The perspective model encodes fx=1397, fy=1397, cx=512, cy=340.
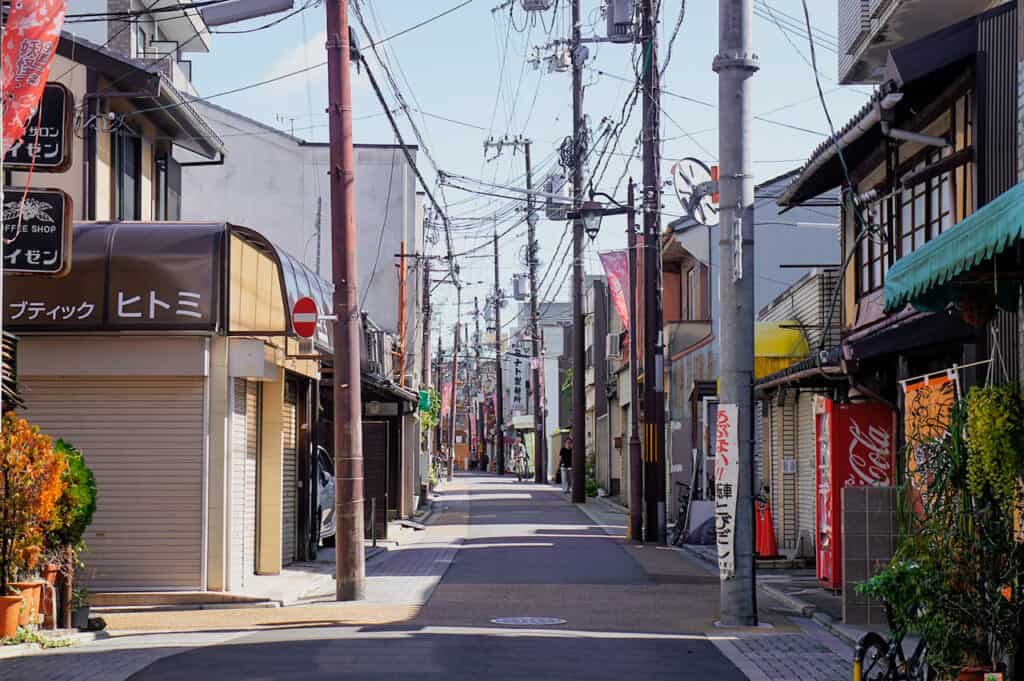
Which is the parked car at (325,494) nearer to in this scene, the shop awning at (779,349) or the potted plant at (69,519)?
the shop awning at (779,349)

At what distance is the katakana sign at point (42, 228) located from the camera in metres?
14.9

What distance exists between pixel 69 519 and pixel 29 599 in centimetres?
112

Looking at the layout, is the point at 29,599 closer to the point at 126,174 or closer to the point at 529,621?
the point at 529,621

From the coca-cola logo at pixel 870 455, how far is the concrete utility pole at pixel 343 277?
6.73m

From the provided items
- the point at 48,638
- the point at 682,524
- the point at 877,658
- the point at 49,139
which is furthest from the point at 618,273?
the point at 877,658

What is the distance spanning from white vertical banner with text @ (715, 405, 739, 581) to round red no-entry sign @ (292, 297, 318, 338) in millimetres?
5704

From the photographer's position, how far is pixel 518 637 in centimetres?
1433

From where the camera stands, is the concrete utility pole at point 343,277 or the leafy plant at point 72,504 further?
the concrete utility pole at point 343,277

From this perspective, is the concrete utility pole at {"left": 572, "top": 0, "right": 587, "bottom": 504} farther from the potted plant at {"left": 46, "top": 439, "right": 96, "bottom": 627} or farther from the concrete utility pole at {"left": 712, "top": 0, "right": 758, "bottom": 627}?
the potted plant at {"left": 46, "top": 439, "right": 96, "bottom": 627}

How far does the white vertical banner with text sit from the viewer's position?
1612 cm

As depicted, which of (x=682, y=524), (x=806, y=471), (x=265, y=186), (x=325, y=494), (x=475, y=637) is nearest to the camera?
(x=475, y=637)

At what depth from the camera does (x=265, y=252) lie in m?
20.5

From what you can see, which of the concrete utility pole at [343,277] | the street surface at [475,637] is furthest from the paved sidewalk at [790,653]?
the concrete utility pole at [343,277]

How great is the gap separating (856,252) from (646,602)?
684 cm
